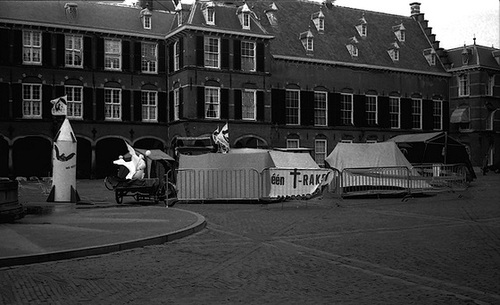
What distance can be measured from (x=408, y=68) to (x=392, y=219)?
36.6 m

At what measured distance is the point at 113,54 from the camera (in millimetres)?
40594

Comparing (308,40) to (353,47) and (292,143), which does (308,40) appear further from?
(292,143)

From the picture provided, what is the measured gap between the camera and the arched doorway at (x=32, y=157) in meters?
38.0

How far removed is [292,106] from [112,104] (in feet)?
42.6

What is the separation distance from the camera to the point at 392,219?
14.7 meters

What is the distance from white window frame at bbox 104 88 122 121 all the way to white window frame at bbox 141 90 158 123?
171 cm

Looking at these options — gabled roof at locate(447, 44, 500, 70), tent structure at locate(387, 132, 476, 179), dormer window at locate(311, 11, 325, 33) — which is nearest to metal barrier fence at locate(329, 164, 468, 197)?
tent structure at locate(387, 132, 476, 179)

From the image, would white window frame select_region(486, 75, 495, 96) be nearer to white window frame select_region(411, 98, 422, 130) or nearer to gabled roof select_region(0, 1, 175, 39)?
white window frame select_region(411, 98, 422, 130)

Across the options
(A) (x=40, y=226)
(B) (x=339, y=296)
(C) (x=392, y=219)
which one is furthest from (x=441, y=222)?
(A) (x=40, y=226)

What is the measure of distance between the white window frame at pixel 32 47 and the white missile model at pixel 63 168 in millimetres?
21257

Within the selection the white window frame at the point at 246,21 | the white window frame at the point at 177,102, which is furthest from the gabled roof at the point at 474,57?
the white window frame at the point at 177,102

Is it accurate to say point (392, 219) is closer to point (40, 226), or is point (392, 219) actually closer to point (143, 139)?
point (40, 226)

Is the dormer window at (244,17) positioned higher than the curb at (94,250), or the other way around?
the dormer window at (244,17)

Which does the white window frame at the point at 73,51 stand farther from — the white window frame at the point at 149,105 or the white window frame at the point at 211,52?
the white window frame at the point at 211,52
